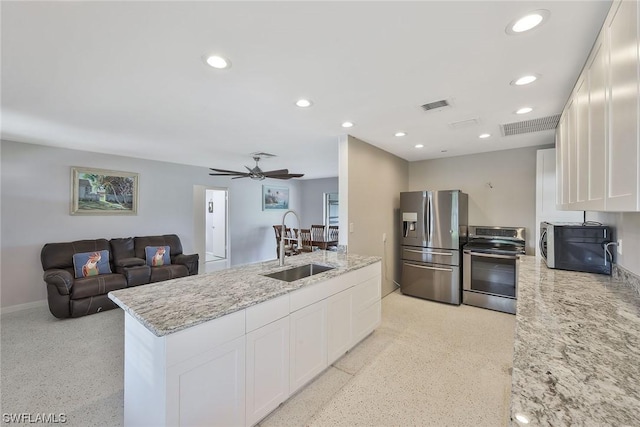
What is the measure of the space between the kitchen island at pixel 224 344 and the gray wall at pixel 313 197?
5.75 meters

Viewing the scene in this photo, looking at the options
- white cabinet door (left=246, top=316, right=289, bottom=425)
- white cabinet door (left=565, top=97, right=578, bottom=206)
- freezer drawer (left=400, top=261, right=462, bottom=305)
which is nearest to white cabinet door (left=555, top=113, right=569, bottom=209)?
white cabinet door (left=565, top=97, right=578, bottom=206)

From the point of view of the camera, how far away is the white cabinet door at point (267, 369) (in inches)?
63.4

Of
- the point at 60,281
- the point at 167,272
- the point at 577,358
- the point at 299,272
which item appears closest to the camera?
the point at 577,358

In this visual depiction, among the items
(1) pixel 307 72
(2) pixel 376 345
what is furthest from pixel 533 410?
(2) pixel 376 345

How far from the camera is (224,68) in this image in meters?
1.85

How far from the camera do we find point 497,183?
4203mm

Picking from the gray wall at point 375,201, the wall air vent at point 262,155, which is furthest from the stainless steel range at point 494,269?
the wall air vent at point 262,155

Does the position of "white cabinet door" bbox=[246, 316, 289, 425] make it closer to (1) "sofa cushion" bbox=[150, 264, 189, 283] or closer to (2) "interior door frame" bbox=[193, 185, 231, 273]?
(1) "sofa cushion" bbox=[150, 264, 189, 283]

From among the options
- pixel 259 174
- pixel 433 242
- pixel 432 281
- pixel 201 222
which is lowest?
pixel 432 281

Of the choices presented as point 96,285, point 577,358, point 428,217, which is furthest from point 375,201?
point 96,285

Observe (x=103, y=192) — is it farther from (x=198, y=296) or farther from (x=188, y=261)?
(x=198, y=296)

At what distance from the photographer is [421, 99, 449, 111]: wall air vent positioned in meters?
2.40

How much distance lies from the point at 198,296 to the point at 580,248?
293 cm

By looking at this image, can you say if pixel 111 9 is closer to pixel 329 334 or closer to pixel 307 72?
pixel 307 72
